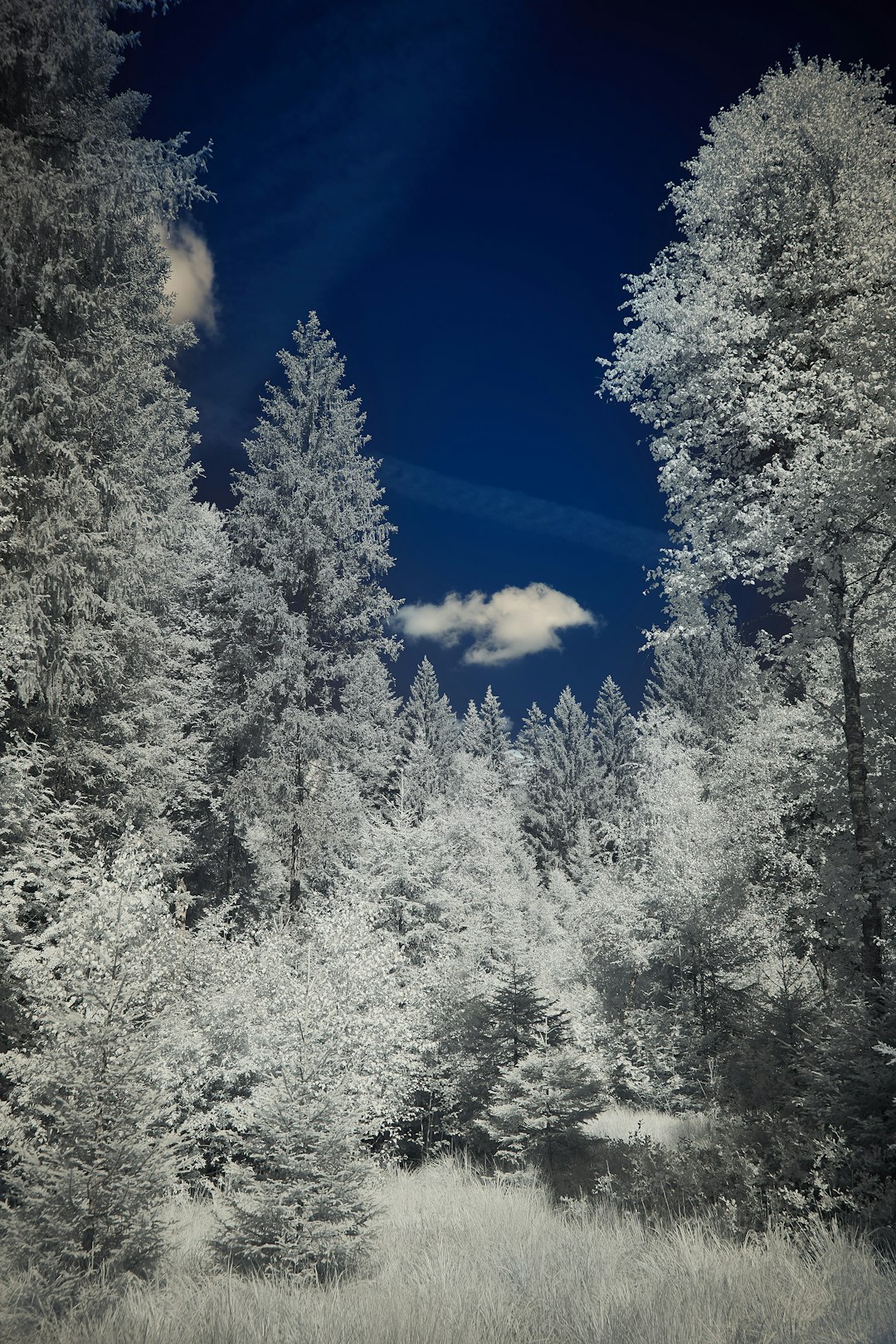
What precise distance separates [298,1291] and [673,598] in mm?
8181

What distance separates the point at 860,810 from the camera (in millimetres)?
7590

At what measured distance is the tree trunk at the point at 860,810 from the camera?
7.12m

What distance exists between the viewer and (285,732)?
15.4 metres

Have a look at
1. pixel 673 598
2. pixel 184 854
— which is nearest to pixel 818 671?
pixel 673 598

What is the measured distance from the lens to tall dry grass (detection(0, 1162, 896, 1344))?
3.90 metres

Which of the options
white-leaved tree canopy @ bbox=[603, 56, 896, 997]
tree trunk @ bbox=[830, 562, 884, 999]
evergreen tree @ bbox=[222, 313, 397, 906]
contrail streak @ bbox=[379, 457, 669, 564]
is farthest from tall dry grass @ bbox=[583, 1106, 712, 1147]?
contrail streak @ bbox=[379, 457, 669, 564]

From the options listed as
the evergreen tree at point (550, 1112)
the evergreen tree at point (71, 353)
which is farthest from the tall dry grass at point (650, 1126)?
the evergreen tree at point (71, 353)

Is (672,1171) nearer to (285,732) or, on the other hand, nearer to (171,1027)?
(171,1027)

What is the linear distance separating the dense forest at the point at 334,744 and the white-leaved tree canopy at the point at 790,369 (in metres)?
0.05

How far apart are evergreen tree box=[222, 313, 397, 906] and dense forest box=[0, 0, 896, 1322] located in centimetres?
10

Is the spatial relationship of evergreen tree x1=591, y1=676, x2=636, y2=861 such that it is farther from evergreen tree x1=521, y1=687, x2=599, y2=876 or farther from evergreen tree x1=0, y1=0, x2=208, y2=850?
evergreen tree x1=0, y1=0, x2=208, y2=850

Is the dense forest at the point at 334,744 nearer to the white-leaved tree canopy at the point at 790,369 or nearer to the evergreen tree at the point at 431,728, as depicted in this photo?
the white-leaved tree canopy at the point at 790,369

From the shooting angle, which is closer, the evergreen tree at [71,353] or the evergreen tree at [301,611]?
the evergreen tree at [71,353]

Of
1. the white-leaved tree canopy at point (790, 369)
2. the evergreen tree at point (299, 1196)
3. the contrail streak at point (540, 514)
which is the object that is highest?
the contrail streak at point (540, 514)
